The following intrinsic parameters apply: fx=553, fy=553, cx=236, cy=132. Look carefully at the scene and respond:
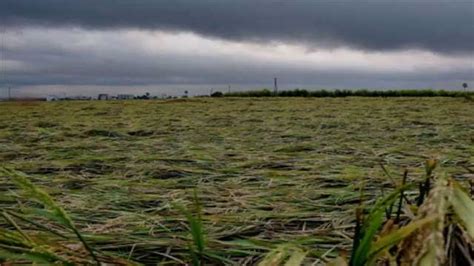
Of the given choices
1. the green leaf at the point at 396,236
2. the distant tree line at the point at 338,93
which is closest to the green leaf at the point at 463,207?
the green leaf at the point at 396,236

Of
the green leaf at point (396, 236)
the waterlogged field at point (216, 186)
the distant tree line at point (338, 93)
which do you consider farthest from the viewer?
the distant tree line at point (338, 93)

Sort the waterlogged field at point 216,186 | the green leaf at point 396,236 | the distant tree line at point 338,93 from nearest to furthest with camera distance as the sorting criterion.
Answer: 1. the green leaf at point 396,236
2. the waterlogged field at point 216,186
3. the distant tree line at point 338,93

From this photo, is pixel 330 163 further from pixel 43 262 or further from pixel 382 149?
pixel 43 262

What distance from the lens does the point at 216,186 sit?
1590 millimetres

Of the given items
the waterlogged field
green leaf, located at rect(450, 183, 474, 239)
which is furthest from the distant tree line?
green leaf, located at rect(450, 183, 474, 239)

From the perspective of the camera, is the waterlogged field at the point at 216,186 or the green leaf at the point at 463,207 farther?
the waterlogged field at the point at 216,186

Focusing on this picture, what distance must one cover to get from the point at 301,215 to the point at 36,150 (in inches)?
77.0

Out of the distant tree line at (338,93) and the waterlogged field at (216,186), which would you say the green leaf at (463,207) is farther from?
the distant tree line at (338,93)

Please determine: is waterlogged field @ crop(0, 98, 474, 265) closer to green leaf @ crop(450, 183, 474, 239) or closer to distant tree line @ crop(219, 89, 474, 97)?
green leaf @ crop(450, 183, 474, 239)

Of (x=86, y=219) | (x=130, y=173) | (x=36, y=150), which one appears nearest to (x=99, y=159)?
(x=130, y=173)

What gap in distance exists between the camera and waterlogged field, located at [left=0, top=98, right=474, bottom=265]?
0.90 metres

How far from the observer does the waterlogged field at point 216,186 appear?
2.95 feet

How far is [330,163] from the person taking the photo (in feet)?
6.72

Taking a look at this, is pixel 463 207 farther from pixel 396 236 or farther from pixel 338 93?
pixel 338 93
